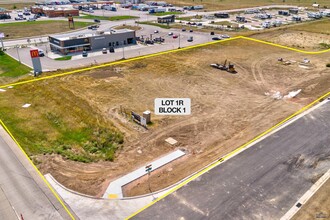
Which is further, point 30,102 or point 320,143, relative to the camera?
point 30,102

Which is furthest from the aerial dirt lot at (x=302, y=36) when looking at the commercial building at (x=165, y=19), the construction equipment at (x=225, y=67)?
the commercial building at (x=165, y=19)

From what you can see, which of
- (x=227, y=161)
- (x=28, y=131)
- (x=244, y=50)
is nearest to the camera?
(x=227, y=161)

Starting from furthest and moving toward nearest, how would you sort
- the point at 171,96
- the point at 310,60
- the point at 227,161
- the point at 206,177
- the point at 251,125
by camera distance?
the point at 310,60 → the point at 171,96 → the point at 251,125 → the point at 227,161 → the point at 206,177

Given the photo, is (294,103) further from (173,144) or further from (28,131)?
(28,131)

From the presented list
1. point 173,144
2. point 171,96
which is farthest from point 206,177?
point 171,96

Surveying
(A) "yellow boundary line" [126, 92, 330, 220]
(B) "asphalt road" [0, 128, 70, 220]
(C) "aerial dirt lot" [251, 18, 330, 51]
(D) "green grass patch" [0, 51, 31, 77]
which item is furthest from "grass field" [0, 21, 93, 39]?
(A) "yellow boundary line" [126, 92, 330, 220]

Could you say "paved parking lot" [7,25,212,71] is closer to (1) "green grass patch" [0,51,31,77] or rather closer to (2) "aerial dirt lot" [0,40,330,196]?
(1) "green grass patch" [0,51,31,77]

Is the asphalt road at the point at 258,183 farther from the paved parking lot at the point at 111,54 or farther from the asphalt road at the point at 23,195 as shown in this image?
the paved parking lot at the point at 111,54
